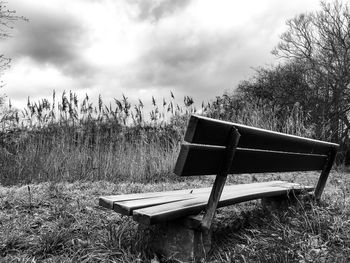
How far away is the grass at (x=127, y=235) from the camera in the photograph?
2348 mm

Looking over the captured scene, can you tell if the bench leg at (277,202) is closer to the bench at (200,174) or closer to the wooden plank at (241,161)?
the wooden plank at (241,161)

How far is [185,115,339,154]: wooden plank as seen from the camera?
6.56ft

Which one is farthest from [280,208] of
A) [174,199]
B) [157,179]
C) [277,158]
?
[157,179]

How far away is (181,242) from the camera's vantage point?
2.43m

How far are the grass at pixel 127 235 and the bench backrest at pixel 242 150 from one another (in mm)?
433

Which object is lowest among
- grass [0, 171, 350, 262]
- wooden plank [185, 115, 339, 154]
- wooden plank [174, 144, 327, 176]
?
grass [0, 171, 350, 262]

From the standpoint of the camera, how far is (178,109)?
302 inches

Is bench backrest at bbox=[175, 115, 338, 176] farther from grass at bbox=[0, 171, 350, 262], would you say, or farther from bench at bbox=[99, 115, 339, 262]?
grass at bbox=[0, 171, 350, 262]

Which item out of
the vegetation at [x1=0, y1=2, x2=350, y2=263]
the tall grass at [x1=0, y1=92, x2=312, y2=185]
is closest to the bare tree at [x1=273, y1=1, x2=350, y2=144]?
the vegetation at [x1=0, y1=2, x2=350, y2=263]

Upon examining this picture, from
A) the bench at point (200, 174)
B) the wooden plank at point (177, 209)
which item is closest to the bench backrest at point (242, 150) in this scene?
the bench at point (200, 174)

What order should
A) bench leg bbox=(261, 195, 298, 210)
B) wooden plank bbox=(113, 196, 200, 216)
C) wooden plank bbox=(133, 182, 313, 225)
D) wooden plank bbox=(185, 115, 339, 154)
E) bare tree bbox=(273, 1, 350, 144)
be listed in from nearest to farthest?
wooden plank bbox=(185, 115, 339, 154)
wooden plank bbox=(133, 182, 313, 225)
wooden plank bbox=(113, 196, 200, 216)
bench leg bbox=(261, 195, 298, 210)
bare tree bbox=(273, 1, 350, 144)

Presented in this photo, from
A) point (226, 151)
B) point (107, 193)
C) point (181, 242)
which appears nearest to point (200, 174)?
point (226, 151)

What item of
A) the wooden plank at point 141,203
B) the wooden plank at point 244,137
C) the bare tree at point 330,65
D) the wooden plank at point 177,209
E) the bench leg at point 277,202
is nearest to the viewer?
the wooden plank at point 244,137

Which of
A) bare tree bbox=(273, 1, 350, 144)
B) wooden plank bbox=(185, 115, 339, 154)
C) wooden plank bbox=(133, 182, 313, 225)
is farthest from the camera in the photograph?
bare tree bbox=(273, 1, 350, 144)
